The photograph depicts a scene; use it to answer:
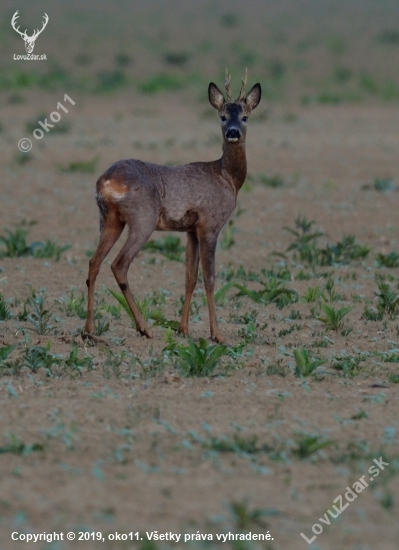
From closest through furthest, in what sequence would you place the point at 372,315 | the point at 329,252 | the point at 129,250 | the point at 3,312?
1. the point at 129,250
2. the point at 3,312
3. the point at 372,315
4. the point at 329,252

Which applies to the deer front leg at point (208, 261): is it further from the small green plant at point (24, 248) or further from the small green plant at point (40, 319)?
the small green plant at point (24, 248)

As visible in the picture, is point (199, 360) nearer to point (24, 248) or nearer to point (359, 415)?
point (359, 415)

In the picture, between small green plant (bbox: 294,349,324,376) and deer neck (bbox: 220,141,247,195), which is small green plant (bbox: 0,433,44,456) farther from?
deer neck (bbox: 220,141,247,195)

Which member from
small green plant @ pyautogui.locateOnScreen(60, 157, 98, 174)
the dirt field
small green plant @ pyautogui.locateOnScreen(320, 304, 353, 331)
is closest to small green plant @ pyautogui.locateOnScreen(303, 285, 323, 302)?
the dirt field

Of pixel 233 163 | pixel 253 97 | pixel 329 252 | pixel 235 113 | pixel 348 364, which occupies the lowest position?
pixel 348 364

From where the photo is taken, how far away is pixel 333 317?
28.1 feet

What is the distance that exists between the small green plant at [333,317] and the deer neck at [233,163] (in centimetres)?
120

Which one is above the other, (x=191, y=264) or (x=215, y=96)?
(x=215, y=96)

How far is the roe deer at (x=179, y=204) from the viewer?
8094 millimetres

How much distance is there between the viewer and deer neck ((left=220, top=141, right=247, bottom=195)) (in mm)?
8805

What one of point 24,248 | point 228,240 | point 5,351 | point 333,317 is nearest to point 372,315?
point 333,317

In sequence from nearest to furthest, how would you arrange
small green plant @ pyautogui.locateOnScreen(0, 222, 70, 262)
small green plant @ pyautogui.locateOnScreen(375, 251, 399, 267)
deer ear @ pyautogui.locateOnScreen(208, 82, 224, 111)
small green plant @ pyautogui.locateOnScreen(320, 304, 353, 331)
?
small green plant @ pyautogui.locateOnScreen(320, 304, 353, 331)
deer ear @ pyautogui.locateOnScreen(208, 82, 224, 111)
small green plant @ pyautogui.locateOnScreen(0, 222, 70, 262)
small green plant @ pyautogui.locateOnScreen(375, 251, 399, 267)

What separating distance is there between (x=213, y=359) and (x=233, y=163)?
87.5 inches

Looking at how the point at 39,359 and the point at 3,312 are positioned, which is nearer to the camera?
the point at 39,359
